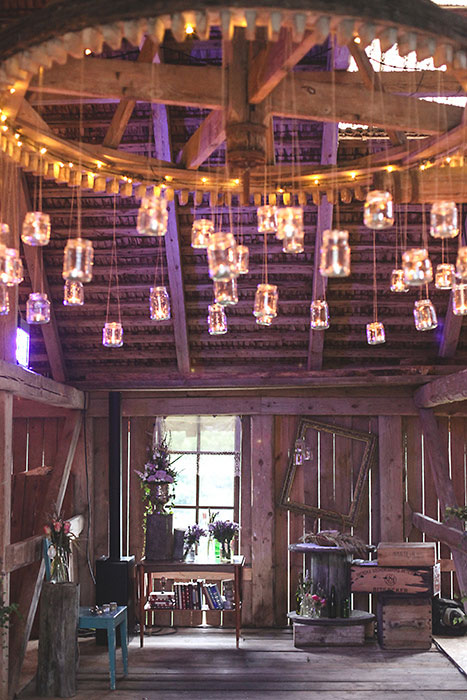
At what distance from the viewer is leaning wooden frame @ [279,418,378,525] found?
35.4 feet

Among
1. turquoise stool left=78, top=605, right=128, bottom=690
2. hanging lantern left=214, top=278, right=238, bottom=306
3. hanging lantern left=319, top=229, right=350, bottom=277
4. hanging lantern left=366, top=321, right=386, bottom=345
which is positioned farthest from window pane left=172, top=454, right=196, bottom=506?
hanging lantern left=319, top=229, right=350, bottom=277

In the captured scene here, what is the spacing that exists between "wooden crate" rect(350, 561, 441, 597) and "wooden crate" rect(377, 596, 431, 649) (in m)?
0.13

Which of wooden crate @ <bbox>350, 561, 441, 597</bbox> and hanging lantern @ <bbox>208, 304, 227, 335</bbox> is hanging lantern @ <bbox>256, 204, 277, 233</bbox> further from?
wooden crate @ <bbox>350, 561, 441, 597</bbox>

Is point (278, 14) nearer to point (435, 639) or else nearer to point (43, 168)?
point (43, 168)

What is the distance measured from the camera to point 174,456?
11.2 m

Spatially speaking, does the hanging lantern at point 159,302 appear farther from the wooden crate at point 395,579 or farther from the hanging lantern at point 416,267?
the wooden crate at point 395,579

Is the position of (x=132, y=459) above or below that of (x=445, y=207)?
below

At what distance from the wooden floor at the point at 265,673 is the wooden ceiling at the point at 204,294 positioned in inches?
125

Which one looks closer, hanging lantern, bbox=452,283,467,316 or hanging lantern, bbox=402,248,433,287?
hanging lantern, bbox=402,248,433,287

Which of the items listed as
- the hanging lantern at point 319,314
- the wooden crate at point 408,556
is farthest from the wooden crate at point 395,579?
the hanging lantern at point 319,314

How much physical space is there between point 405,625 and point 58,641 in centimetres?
376

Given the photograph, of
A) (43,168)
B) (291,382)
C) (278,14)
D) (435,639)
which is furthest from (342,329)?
(278,14)

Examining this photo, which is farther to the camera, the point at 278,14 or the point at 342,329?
the point at 342,329

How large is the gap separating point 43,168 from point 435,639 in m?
7.21
